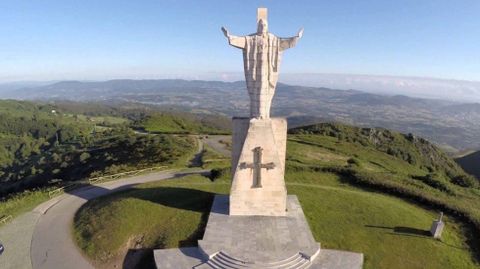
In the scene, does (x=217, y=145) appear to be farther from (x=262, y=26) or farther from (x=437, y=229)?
(x=437, y=229)

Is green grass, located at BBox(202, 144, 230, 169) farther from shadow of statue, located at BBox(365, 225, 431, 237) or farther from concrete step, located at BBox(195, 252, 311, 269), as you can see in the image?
concrete step, located at BBox(195, 252, 311, 269)

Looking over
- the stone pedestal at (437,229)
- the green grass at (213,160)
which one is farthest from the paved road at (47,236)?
the stone pedestal at (437,229)

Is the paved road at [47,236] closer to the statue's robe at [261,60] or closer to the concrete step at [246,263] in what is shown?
the concrete step at [246,263]

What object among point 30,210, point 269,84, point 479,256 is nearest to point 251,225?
point 269,84

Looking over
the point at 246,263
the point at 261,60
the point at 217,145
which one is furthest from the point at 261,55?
the point at 217,145

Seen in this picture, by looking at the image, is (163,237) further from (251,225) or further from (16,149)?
(16,149)
